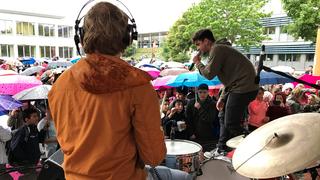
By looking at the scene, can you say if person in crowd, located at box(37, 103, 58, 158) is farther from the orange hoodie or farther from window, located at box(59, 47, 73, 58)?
window, located at box(59, 47, 73, 58)

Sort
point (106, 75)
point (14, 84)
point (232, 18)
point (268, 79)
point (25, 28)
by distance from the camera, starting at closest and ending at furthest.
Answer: point (106, 75) < point (14, 84) < point (268, 79) < point (232, 18) < point (25, 28)

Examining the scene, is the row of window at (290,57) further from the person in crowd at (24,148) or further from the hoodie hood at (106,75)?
the hoodie hood at (106,75)

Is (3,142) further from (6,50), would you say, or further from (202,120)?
(6,50)

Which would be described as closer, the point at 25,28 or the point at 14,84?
the point at 14,84

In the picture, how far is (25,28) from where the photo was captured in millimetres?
46375

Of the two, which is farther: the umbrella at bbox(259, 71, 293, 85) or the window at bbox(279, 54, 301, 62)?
the window at bbox(279, 54, 301, 62)

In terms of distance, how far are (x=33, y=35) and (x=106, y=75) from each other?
49.2 metres

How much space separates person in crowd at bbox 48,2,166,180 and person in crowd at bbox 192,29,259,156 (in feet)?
7.56

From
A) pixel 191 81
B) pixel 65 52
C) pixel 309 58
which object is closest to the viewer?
pixel 191 81

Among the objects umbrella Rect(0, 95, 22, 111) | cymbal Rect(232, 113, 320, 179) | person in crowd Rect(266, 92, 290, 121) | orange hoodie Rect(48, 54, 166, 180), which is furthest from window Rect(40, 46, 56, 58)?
orange hoodie Rect(48, 54, 166, 180)

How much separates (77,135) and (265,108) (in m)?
6.31

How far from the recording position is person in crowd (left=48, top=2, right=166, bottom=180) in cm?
165

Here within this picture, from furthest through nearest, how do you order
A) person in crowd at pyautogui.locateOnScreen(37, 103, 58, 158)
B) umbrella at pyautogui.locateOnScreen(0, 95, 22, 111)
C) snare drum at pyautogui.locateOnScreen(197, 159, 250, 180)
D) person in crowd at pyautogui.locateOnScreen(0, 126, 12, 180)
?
1. person in crowd at pyautogui.locateOnScreen(37, 103, 58, 158)
2. umbrella at pyautogui.locateOnScreen(0, 95, 22, 111)
3. person in crowd at pyautogui.locateOnScreen(0, 126, 12, 180)
4. snare drum at pyautogui.locateOnScreen(197, 159, 250, 180)

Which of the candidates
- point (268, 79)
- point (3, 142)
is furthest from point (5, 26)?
point (3, 142)
